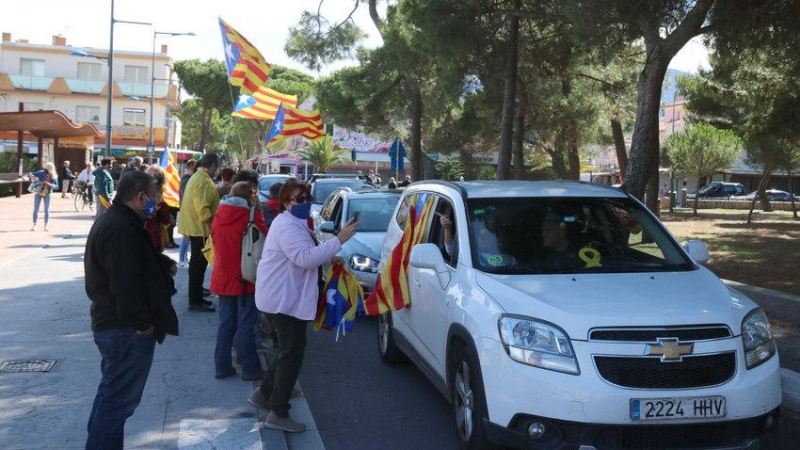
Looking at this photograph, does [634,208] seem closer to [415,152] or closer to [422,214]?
[422,214]

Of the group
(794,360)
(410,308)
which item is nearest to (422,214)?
(410,308)

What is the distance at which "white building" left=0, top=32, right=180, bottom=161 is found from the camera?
206 ft

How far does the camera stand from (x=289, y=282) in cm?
504

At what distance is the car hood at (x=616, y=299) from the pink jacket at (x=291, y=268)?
3.54 feet

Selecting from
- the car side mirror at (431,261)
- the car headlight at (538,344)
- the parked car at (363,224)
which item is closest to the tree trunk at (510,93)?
the parked car at (363,224)

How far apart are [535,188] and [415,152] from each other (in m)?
19.4

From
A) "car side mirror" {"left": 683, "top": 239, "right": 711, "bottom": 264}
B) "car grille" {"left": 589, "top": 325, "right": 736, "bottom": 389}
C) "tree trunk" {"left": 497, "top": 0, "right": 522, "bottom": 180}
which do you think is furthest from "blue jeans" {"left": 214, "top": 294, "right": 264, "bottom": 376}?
"tree trunk" {"left": 497, "top": 0, "right": 522, "bottom": 180}

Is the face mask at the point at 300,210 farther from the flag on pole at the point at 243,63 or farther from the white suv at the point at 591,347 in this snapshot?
the flag on pole at the point at 243,63

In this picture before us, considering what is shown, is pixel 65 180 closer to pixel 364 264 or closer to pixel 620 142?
pixel 620 142

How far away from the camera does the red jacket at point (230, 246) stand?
615 centimetres

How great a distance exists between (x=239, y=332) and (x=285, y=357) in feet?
4.26

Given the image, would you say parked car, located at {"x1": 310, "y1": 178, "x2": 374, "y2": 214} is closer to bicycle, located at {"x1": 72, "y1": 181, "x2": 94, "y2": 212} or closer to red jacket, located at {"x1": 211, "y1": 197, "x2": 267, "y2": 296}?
red jacket, located at {"x1": 211, "y1": 197, "x2": 267, "y2": 296}

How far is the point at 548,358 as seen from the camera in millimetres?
4164

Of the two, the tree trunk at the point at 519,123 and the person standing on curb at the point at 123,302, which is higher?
the tree trunk at the point at 519,123
